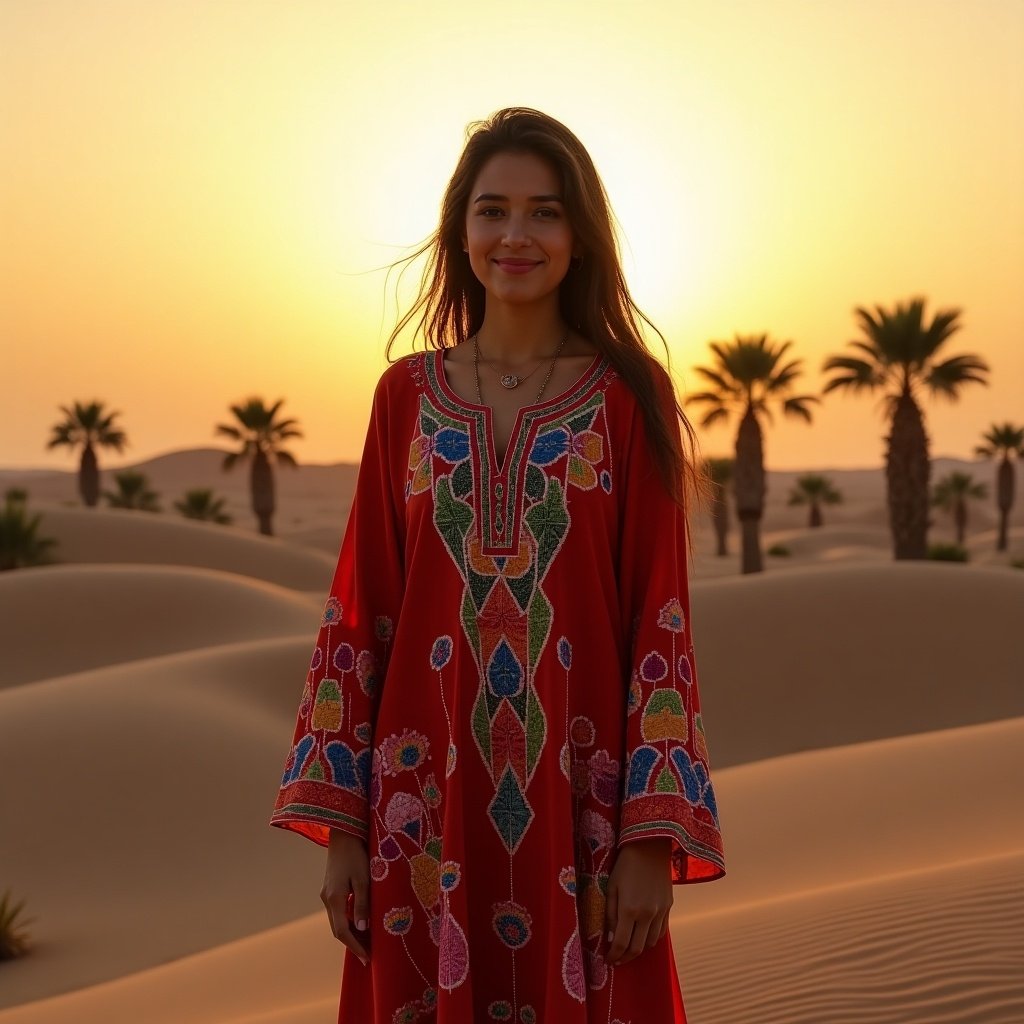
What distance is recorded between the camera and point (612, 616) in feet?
9.96

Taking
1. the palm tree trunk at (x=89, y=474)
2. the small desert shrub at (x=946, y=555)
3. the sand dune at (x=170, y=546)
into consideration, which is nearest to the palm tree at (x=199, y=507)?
the palm tree trunk at (x=89, y=474)

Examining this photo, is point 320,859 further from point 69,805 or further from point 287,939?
point 287,939

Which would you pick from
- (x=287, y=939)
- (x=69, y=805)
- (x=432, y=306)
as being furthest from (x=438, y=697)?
(x=69, y=805)

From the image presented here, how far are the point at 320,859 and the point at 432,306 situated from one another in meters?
11.3

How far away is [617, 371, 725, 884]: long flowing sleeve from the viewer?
2.86m

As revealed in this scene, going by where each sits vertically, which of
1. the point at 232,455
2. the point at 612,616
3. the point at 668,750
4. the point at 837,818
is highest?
the point at 232,455

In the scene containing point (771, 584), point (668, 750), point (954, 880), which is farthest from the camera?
point (771, 584)

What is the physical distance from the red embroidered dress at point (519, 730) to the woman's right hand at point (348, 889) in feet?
0.10

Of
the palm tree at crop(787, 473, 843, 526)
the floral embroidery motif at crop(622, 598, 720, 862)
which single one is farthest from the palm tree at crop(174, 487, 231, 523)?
the floral embroidery motif at crop(622, 598, 720, 862)

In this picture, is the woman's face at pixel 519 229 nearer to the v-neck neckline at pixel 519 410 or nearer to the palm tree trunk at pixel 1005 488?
the v-neck neckline at pixel 519 410

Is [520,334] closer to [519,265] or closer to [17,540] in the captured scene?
[519,265]

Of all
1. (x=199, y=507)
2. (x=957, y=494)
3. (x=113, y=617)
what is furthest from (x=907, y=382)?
(x=957, y=494)

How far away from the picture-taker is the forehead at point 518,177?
3115 mm

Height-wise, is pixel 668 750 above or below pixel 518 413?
below
